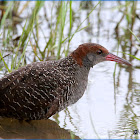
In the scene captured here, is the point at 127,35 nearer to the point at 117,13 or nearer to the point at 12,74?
the point at 117,13

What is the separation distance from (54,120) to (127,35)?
4.17 meters

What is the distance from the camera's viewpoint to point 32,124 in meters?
5.07

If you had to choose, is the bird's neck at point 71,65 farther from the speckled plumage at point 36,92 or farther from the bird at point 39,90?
the speckled plumage at point 36,92

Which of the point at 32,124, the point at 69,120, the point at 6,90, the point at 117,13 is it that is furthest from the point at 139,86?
the point at 117,13

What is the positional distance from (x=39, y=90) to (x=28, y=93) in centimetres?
14

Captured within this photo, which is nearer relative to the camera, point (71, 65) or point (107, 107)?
point (71, 65)

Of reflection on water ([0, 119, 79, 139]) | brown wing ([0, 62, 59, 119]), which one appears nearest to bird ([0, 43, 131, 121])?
brown wing ([0, 62, 59, 119])

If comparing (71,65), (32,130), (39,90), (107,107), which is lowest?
(32,130)

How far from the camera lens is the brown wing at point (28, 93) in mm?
4648

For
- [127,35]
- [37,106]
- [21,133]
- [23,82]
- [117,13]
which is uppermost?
[117,13]

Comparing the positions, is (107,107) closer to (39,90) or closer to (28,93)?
(39,90)

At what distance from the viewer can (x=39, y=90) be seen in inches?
184

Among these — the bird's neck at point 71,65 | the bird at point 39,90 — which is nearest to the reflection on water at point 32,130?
the bird at point 39,90

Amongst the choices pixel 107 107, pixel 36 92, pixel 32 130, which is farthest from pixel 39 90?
pixel 107 107
